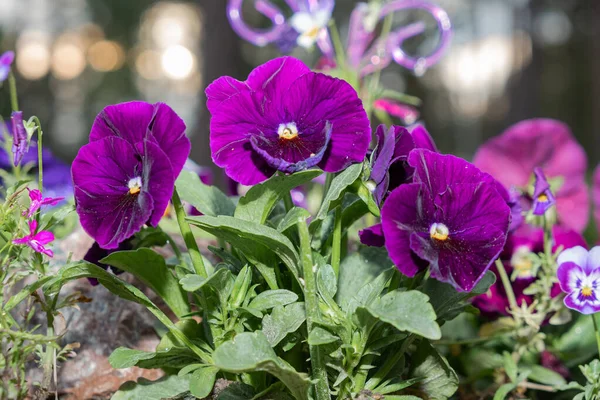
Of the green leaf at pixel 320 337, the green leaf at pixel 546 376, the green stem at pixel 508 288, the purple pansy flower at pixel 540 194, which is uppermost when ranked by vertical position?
the purple pansy flower at pixel 540 194

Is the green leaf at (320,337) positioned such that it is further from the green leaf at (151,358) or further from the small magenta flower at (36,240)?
the small magenta flower at (36,240)

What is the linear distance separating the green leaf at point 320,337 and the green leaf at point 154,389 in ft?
0.93

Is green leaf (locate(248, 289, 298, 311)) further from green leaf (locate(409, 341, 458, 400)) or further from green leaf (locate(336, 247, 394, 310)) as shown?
green leaf (locate(409, 341, 458, 400))

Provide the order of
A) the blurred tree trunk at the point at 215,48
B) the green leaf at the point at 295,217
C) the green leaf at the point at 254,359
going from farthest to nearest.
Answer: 1. the blurred tree trunk at the point at 215,48
2. the green leaf at the point at 295,217
3. the green leaf at the point at 254,359

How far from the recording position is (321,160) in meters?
0.92

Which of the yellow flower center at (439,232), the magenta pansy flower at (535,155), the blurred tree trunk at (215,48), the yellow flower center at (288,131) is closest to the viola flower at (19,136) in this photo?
the yellow flower center at (288,131)

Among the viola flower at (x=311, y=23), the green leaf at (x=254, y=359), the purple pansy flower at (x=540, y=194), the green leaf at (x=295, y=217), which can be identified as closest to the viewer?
the green leaf at (x=254, y=359)

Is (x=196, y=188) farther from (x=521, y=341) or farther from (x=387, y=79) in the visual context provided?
(x=387, y=79)

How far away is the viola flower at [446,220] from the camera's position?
0.83m

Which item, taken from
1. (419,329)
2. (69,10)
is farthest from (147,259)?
(69,10)

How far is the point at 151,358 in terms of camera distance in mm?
979

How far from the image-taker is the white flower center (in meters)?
0.90

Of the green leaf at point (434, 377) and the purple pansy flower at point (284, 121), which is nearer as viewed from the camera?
the purple pansy flower at point (284, 121)

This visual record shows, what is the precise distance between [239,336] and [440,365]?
41 cm
